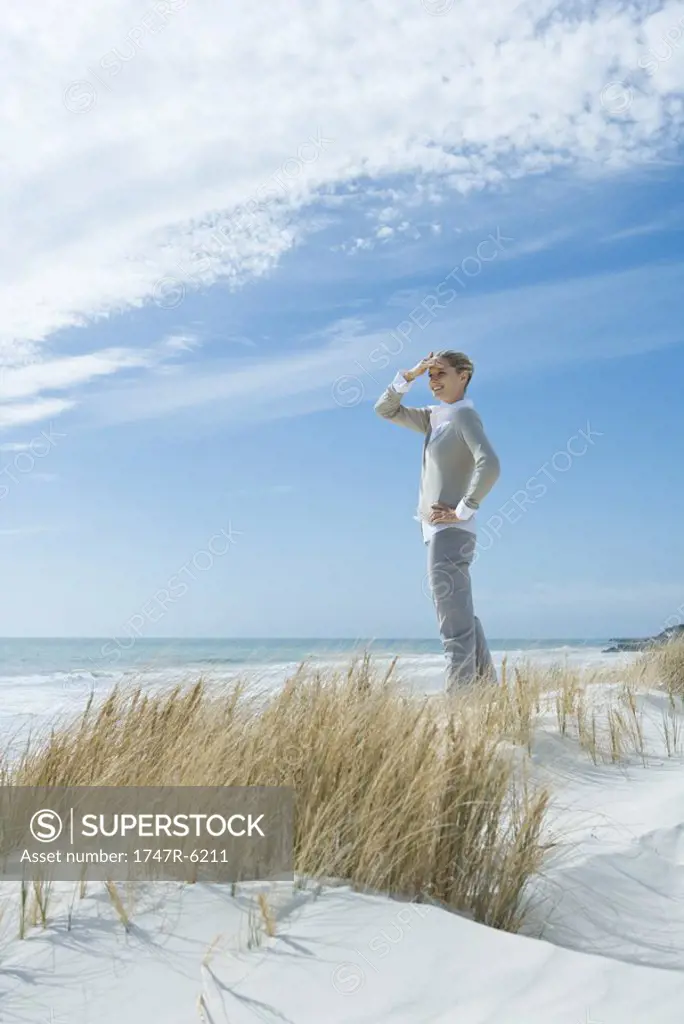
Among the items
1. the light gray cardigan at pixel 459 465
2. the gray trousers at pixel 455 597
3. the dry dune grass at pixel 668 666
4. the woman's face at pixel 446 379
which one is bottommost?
the dry dune grass at pixel 668 666

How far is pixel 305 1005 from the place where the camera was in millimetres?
1945

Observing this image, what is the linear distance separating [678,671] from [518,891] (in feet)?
20.2

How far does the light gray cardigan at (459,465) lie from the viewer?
18.1 feet

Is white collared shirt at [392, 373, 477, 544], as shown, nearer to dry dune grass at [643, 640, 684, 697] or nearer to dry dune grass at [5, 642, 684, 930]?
dry dune grass at [5, 642, 684, 930]

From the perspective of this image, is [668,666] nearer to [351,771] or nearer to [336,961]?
[351,771]

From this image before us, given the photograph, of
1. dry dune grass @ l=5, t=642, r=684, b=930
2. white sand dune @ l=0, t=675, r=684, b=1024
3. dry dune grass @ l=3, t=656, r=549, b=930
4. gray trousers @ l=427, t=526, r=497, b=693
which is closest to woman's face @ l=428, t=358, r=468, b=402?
gray trousers @ l=427, t=526, r=497, b=693

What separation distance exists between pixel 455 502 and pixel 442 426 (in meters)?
0.50

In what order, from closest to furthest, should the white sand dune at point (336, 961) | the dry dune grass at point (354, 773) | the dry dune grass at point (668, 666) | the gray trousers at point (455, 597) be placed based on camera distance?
1. the white sand dune at point (336, 961)
2. the dry dune grass at point (354, 773)
3. the gray trousers at point (455, 597)
4. the dry dune grass at point (668, 666)

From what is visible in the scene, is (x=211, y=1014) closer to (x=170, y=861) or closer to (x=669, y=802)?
(x=170, y=861)

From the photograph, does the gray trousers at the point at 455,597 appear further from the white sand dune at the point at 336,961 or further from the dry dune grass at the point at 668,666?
the white sand dune at the point at 336,961

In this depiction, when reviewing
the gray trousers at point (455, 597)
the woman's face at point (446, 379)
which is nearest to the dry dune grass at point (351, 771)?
the gray trousers at point (455, 597)

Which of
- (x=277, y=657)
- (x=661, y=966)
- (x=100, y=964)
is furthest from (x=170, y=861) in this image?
(x=277, y=657)

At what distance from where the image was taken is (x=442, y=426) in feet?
19.2

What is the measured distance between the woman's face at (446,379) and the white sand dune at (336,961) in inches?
145
